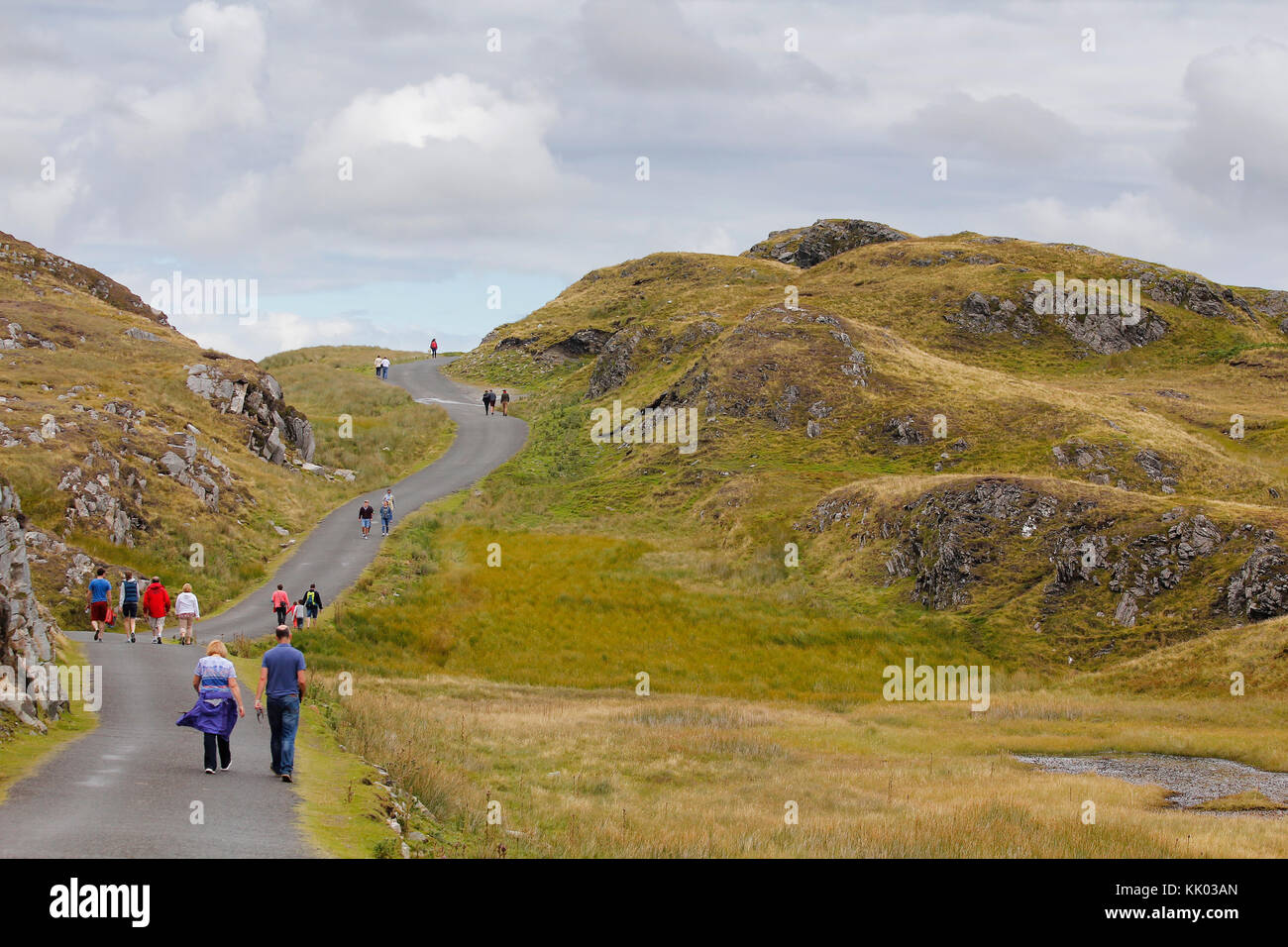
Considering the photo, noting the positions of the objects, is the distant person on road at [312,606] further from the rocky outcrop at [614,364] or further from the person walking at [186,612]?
the rocky outcrop at [614,364]

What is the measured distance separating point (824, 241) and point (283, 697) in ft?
402

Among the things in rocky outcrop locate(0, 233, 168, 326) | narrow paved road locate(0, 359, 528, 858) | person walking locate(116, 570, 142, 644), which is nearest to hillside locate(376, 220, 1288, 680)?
person walking locate(116, 570, 142, 644)

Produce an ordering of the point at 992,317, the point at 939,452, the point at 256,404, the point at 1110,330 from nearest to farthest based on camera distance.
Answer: the point at 939,452 < the point at 256,404 < the point at 1110,330 < the point at 992,317

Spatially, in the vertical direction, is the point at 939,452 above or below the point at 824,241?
below

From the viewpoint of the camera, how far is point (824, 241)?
129000mm

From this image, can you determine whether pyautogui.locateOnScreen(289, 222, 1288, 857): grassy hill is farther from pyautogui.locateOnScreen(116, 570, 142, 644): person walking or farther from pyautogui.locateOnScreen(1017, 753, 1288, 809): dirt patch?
pyautogui.locateOnScreen(116, 570, 142, 644): person walking

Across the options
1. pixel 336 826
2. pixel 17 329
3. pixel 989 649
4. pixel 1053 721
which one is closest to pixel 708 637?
pixel 989 649

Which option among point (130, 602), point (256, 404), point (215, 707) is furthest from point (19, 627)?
point (256, 404)

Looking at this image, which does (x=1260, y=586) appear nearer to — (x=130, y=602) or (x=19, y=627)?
(x=19, y=627)

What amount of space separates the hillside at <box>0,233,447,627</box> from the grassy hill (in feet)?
24.0

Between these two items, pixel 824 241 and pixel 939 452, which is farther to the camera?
pixel 824 241

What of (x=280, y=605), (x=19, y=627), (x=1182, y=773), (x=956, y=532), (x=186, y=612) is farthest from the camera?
(x=956, y=532)

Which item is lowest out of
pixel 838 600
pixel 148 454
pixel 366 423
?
pixel 838 600

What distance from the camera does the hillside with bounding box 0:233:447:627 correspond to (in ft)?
120
